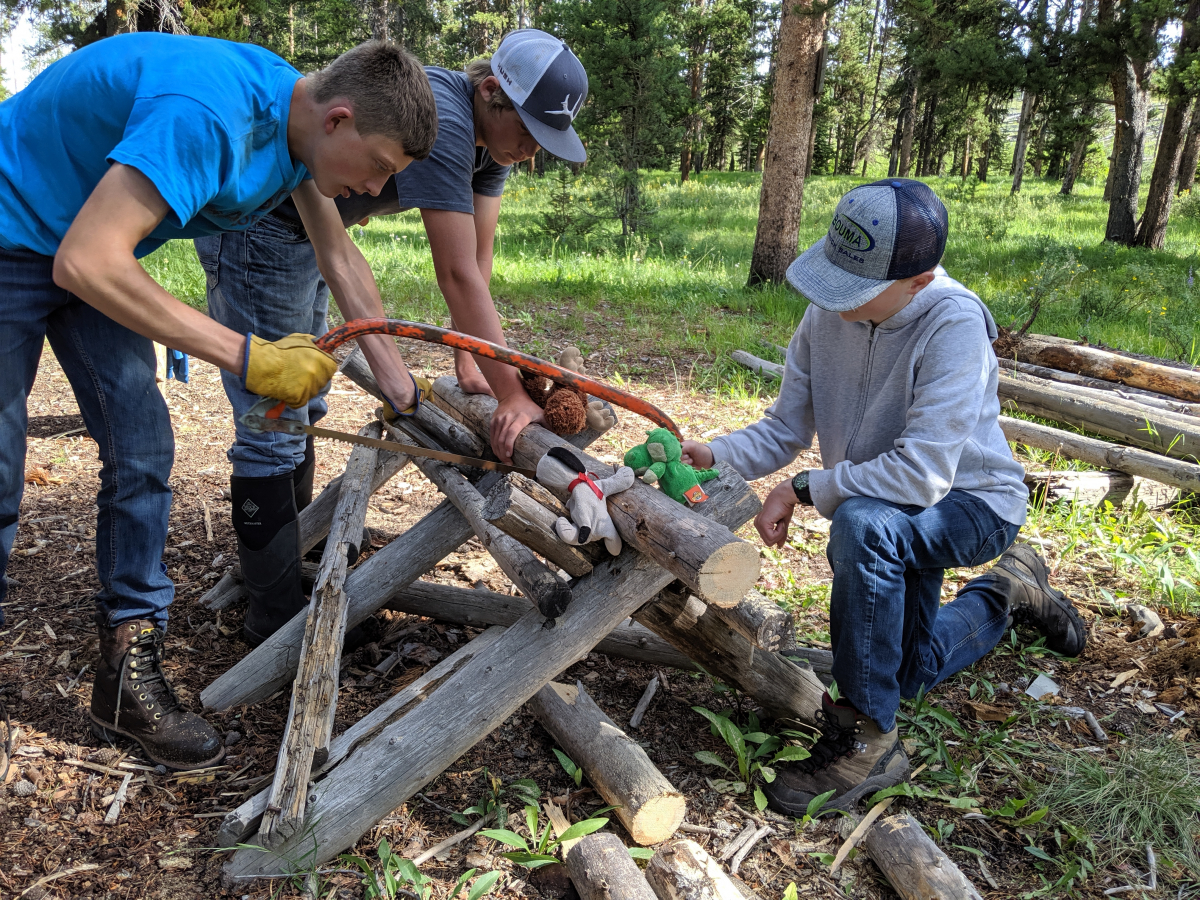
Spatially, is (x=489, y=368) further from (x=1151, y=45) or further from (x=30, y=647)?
(x=1151, y=45)

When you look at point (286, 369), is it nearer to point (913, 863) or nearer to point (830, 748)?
point (830, 748)

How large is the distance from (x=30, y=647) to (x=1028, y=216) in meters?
18.6

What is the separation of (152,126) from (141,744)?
1.74 m

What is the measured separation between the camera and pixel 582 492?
1960mm

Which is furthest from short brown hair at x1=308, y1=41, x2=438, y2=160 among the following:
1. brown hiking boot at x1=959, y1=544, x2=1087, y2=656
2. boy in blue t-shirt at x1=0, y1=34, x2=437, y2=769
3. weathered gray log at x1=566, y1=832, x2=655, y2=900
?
brown hiking boot at x1=959, y1=544, x2=1087, y2=656

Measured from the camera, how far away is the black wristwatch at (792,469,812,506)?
2334 millimetres

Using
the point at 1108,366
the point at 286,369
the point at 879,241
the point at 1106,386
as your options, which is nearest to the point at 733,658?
the point at 879,241

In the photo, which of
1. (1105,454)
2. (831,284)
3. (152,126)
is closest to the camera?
(152,126)

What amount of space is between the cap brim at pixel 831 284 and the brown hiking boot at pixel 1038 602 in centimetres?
141

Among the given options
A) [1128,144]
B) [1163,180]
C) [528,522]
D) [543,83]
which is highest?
[1128,144]

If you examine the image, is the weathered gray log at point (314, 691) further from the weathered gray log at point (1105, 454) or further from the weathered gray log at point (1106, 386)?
the weathered gray log at point (1106, 386)

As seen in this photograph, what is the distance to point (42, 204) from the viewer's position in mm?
1863

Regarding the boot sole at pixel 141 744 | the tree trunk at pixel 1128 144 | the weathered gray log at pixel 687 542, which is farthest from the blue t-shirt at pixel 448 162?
the tree trunk at pixel 1128 144

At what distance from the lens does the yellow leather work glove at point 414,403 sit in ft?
9.48
